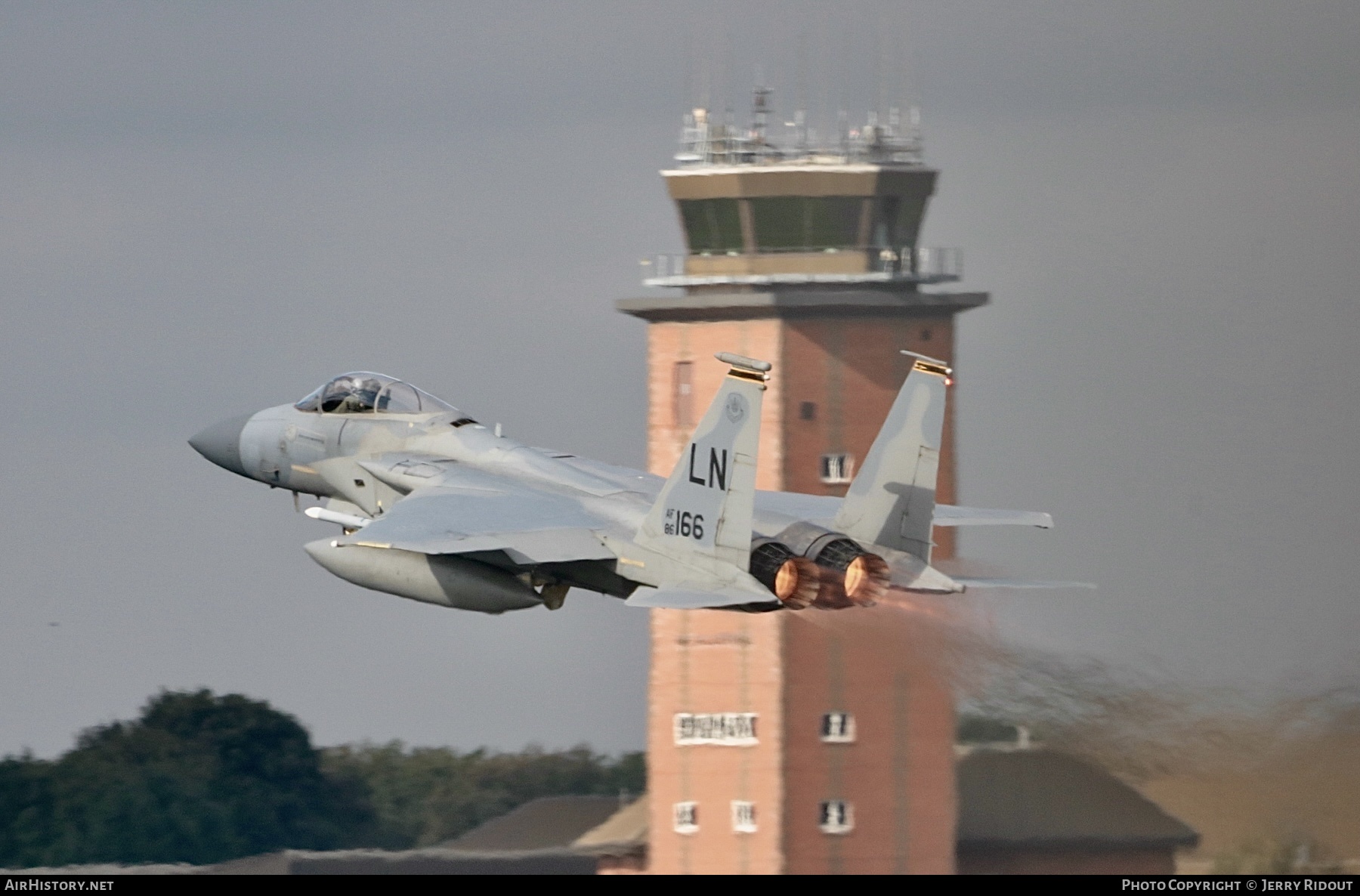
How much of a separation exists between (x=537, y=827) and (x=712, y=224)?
12747 millimetres

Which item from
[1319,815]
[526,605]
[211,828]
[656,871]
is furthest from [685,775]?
[526,605]

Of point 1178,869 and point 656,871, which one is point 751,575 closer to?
point 1178,869

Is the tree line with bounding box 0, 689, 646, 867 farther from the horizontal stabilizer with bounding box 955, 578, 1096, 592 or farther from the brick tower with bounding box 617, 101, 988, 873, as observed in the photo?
the horizontal stabilizer with bounding box 955, 578, 1096, 592

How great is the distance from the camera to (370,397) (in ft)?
115

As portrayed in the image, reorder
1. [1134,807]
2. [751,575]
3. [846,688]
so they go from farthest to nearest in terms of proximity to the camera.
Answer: [846,688], [1134,807], [751,575]

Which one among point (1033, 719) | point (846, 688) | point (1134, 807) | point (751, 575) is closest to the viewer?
point (751, 575)

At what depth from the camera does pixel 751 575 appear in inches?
1198

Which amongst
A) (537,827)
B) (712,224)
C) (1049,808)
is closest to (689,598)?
(1049,808)

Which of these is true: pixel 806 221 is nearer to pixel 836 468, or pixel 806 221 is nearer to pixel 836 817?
pixel 836 468

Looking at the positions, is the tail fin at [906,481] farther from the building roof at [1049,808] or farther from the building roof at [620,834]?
the building roof at [620,834]

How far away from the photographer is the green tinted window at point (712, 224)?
53.2 m

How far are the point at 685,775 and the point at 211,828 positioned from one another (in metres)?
10.0

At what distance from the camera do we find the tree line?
147ft

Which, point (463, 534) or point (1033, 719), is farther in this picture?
point (1033, 719)
